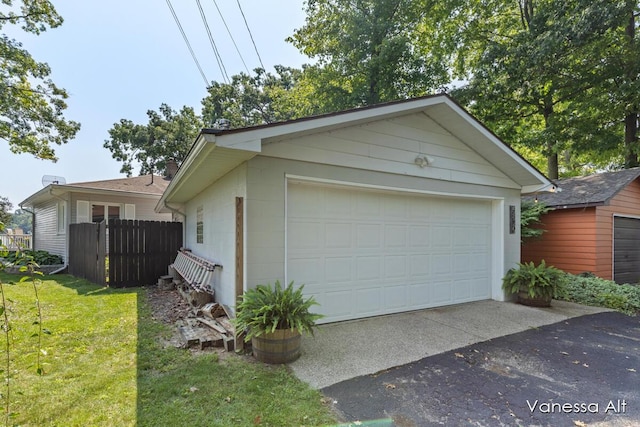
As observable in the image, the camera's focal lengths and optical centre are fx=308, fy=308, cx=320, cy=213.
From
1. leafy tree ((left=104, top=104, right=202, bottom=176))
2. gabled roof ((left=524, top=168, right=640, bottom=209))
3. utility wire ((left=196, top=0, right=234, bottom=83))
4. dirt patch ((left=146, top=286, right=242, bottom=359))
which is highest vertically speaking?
leafy tree ((left=104, top=104, right=202, bottom=176))

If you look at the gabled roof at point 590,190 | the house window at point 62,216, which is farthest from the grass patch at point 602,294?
the house window at point 62,216

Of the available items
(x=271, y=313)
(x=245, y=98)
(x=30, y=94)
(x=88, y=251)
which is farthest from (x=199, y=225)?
(x=245, y=98)

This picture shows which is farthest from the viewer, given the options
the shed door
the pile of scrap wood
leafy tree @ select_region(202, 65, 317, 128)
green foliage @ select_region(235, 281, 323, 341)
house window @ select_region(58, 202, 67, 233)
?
leafy tree @ select_region(202, 65, 317, 128)

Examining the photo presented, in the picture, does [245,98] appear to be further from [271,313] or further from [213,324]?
[271,313]

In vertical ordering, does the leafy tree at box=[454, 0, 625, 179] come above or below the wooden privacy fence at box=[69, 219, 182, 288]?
above

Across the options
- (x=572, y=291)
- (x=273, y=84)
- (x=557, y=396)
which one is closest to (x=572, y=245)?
(x=572, y=291)

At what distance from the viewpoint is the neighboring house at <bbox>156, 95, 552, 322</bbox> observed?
13.8ft

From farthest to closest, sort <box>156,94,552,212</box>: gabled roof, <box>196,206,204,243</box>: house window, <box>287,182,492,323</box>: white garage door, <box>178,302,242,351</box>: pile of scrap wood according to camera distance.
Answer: <box>196,206,204,243</box>: house window → <box>287,182,492,323</box>: white garage door → <box>178,302,242,351</box>: pile of scrap wood → <box>156,94,552,212</box>: gabled roof

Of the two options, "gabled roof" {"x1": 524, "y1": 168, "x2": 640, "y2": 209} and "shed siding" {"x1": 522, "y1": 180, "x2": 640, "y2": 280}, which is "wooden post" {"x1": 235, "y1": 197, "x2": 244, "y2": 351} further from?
"shed siding" {"x1": 522, "y1": 180, "x2": 640, "y2": 280}

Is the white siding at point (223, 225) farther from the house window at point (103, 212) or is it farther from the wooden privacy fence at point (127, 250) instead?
the house window at point (103, 212)

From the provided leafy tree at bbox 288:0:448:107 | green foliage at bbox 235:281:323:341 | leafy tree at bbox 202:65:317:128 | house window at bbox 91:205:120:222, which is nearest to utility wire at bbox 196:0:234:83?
green foliage at bbox 235:281:323:341

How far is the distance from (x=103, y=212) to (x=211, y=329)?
35.2 feet

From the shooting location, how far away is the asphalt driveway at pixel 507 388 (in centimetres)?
267

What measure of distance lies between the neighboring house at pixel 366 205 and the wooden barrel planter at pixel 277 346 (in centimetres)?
77
